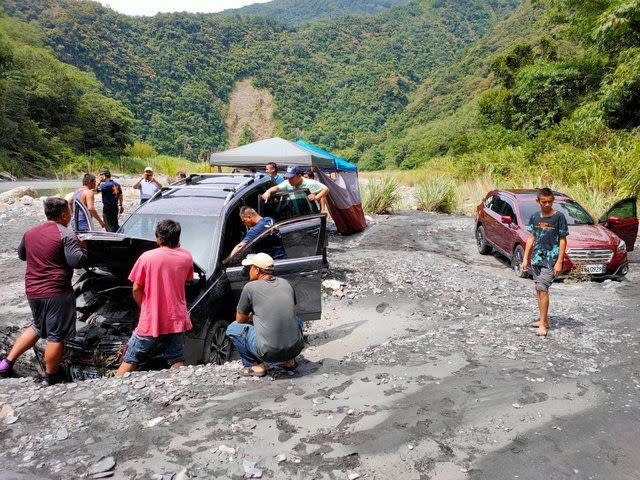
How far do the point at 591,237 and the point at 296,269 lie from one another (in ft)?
20.6

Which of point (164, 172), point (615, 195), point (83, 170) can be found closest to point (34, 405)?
point (615, 195)

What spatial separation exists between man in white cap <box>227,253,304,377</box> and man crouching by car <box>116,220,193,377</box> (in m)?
0.55

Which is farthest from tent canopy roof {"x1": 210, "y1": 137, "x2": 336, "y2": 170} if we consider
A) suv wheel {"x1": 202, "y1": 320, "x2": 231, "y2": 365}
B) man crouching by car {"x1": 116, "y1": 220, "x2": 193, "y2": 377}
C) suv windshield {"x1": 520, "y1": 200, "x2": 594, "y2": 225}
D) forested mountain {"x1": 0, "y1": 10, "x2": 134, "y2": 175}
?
forested mountain {"x1": 0, "y1": 10, "x2": 134, "y2": 175}

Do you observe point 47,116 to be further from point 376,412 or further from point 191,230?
point 376,412

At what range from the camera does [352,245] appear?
11.8 meters

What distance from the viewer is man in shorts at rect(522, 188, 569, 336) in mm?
5784

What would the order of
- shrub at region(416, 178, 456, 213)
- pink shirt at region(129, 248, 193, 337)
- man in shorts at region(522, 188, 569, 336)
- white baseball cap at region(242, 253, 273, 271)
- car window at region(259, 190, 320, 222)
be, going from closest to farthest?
pink shirt at region(129, 248, 193, 337)
white baseball cap at region(242, 253, 273, 271)
man in shorts at region(522, 188, 569, 336)
car window at region(259, 190, 320, 222)
shrub at region(416, 178, 456, 213)

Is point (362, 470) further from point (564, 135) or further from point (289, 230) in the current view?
point (564, 135)

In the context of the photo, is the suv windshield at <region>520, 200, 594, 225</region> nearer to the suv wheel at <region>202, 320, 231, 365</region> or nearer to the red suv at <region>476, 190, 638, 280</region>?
the red suv at <region>476, 190, 638, 280</region>

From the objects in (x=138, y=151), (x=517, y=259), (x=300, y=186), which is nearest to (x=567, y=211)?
(x=517, y=259)

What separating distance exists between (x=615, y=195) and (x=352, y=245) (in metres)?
7.79

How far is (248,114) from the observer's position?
99.7m

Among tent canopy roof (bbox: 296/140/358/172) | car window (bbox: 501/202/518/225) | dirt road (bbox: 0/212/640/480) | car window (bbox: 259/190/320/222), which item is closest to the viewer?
dirt road (bbox: 0/212/640/480)

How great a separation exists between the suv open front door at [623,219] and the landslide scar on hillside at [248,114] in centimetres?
8684
